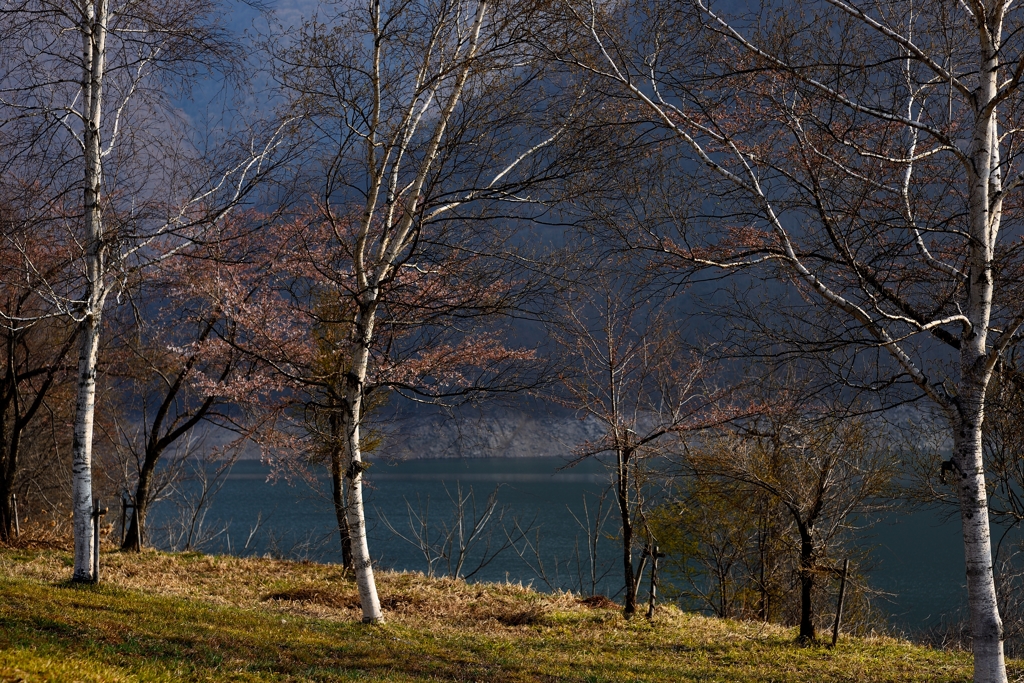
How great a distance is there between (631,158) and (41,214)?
7.94 meters

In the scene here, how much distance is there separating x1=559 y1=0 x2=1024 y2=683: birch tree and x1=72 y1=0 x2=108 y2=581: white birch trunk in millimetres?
6612

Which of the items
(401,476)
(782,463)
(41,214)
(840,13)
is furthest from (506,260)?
(401,476)

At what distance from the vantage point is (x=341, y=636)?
865 centimetres

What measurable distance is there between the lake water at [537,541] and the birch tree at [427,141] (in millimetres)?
8876

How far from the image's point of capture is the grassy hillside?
20.3 feet

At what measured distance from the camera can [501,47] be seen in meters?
8.39

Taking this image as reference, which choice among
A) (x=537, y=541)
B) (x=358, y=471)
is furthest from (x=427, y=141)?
(x=537, y=541)

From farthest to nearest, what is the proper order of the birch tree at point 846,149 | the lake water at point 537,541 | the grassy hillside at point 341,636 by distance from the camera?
the lake water at point 537,541, the birch tree at point 846,149, the grassy hillside at point 341,636

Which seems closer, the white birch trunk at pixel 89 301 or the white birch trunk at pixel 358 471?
the white birch trunk at pixel 358 471

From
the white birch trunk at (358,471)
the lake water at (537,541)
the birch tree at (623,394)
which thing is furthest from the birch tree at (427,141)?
the lake water at (537,541)

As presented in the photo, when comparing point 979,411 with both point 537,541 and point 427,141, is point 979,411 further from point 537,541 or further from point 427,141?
point 537,541

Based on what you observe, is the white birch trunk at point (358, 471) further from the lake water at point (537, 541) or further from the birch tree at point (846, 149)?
the lake water at point (537, 541)

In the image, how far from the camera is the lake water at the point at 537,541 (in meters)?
29.5

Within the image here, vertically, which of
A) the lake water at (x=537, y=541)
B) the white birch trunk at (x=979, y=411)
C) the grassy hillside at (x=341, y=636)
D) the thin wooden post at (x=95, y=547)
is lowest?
the lake water at (x=537, y=541)
